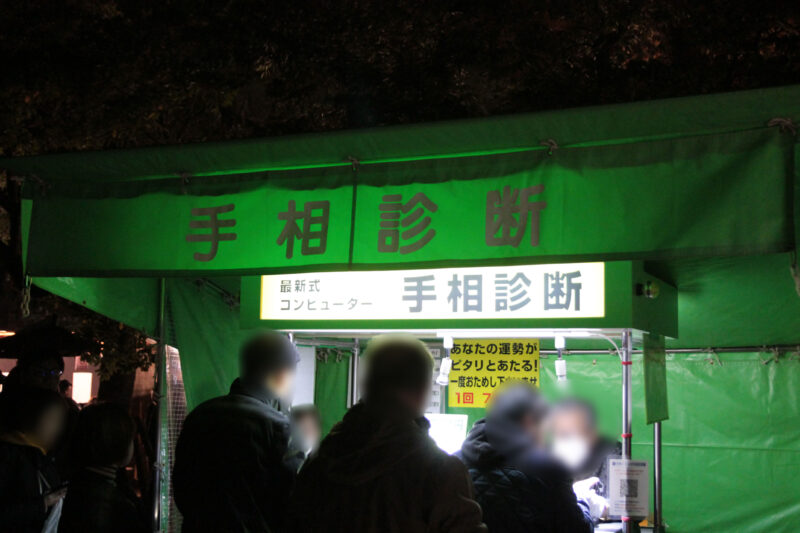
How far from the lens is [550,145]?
397cm

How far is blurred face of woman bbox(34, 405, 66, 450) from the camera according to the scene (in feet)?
12.7

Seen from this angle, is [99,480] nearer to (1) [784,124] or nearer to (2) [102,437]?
(2) [102,437]

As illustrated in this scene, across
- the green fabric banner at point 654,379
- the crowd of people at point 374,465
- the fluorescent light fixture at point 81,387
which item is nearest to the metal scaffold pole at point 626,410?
the green fabric banner at point 654,379

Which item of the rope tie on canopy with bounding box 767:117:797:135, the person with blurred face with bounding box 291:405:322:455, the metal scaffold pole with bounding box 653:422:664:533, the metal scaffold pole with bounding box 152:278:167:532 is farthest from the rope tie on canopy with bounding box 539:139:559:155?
the metal scaffold pole with bounding box 152:278:167:532

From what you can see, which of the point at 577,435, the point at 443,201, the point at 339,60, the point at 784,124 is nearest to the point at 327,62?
the point at 339,60

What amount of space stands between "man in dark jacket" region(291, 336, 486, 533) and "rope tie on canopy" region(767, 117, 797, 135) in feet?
6.68

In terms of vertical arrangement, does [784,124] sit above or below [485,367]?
above

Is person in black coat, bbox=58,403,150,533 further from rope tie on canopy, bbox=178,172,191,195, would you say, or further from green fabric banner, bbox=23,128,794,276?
rope tie on canopy, bbox=178,172,191,195

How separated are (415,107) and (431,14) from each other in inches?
54.7

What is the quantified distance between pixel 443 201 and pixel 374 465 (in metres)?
1.97

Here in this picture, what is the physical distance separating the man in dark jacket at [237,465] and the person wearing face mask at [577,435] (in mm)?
1656

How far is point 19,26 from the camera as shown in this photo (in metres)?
9.41

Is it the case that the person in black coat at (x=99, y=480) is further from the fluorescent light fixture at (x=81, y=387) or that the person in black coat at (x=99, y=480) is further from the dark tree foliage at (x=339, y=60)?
the fluorescent light fixture at (x=81, y=387)

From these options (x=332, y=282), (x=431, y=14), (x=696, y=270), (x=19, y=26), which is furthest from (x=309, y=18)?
(x=696, y=270)
